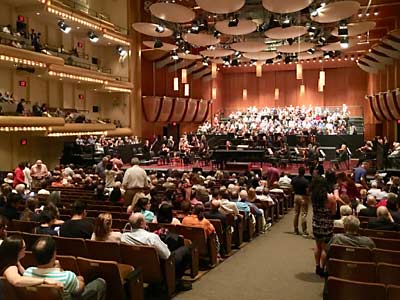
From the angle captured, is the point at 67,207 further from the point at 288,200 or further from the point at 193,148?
the point at 193,148

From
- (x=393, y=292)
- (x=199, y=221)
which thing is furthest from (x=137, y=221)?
(x=393, y=292)

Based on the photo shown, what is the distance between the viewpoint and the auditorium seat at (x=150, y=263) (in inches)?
195

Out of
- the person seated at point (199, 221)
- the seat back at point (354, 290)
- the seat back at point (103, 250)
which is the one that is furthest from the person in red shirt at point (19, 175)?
the seat back at point (354, 290)

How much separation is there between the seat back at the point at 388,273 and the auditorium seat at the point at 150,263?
7.83 feet

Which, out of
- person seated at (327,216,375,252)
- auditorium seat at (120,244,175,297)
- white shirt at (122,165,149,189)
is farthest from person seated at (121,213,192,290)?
white shirt at (122,165,149,189)

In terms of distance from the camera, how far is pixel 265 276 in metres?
6.17

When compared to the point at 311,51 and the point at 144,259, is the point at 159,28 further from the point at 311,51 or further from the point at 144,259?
the point at 144,259

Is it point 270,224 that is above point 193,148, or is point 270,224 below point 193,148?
below

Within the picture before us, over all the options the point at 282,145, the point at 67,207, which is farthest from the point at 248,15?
the point at 67,207

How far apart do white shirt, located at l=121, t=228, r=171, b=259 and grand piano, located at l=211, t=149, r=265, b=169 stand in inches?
500

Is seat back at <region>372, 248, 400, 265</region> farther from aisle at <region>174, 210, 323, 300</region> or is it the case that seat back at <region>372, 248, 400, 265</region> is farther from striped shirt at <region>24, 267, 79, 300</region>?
striped shirt at <region>24, 267, 79, 300</region>

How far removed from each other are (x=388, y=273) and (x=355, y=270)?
12.4 inches

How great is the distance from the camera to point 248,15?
22688 millimetres

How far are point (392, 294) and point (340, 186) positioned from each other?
21.1 feet
